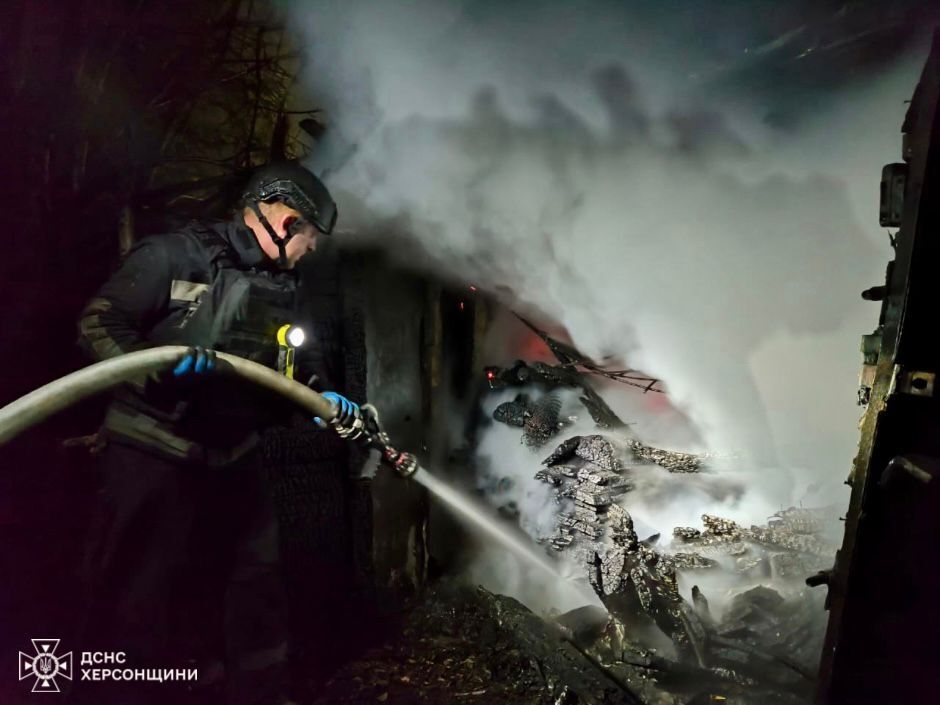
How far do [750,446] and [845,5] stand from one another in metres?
2.13

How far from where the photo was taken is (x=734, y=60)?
2.39 metres

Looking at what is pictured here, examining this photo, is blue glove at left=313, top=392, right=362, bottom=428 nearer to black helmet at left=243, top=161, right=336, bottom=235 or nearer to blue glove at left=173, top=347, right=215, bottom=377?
blue glove at left=173, top=347, right=215, bottom=377

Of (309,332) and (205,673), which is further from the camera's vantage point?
(309,332)

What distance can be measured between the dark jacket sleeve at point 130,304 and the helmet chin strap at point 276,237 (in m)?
0.38

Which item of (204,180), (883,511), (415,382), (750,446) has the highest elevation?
(204,180)

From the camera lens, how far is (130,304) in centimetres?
196

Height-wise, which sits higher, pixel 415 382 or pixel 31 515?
pixel 415 382

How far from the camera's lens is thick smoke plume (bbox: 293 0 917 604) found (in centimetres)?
239

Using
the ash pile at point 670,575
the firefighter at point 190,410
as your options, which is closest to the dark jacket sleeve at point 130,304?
the firefighter at point 190,410

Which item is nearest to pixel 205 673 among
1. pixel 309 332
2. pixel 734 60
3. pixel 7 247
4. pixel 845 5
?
pixel 309 332

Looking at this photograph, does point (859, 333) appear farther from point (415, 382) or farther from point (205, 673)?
point (205, 673)

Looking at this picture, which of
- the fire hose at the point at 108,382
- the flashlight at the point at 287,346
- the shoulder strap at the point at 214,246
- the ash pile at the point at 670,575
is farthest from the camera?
the ash pile at the point at 670,575
